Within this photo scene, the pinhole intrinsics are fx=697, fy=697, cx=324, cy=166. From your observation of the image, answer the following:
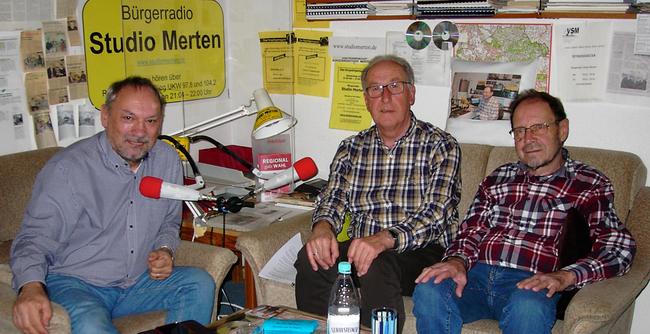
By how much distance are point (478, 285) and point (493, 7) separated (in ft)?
3.88

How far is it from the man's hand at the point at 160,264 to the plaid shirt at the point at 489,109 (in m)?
1.45

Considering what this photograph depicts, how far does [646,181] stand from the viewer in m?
2.73

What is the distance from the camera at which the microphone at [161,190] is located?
240cm

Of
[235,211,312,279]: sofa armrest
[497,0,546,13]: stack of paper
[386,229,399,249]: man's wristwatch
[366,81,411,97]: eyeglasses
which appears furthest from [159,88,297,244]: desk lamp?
[497,0,546,13]: stack of paper

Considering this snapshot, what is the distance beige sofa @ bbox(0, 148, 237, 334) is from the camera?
7.54 ft

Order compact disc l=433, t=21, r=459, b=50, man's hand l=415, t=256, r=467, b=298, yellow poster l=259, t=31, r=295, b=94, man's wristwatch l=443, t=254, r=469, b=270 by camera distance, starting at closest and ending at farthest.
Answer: man's hand l=415, t=256, r=467, b=298
man's wristwatch l=443, t=254, r=469, b=270
compact disc l=433, t=21, r=459, b=50
yellow poster l=259, t=31, r=295, b=94

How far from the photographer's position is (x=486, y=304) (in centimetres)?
242

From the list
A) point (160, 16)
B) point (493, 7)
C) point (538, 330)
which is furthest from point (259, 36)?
point (538, 330)

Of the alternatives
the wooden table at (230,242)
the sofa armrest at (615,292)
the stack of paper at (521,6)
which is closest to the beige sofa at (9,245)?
the wooden table at (230,242)

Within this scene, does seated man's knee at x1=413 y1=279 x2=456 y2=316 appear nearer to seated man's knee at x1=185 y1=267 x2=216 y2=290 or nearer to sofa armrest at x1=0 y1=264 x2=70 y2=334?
seated man's knee at x1=185 y1=267 x2=216 y2=290

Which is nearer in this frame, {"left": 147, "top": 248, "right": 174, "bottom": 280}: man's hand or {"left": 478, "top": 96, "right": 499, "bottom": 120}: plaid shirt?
{"left": 147, "top": 248, "right": 174, "bottom": 280}: man's hand

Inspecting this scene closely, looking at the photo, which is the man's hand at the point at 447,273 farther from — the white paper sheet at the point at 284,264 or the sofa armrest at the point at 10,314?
the sofa armrest at the point at 10,314

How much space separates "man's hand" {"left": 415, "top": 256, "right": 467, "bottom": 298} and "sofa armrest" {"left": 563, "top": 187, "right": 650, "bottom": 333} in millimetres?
392

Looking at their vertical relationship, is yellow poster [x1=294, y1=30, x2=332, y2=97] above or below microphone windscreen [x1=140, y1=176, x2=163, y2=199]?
above
